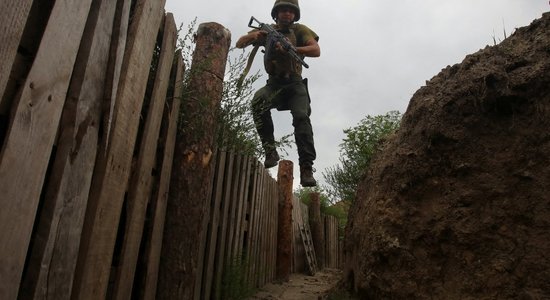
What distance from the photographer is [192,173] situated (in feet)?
8.15

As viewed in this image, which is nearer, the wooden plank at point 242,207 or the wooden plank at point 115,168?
the wooden plank at point 115,168

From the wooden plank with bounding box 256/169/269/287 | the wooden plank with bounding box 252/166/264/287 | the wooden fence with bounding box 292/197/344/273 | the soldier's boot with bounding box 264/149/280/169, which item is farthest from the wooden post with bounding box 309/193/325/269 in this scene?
the soldier's boot with bounding box 264/149/280/169

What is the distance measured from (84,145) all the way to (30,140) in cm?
30

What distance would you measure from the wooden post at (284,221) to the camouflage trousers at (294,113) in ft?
5.51

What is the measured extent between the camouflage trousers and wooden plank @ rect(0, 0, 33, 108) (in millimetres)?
3465

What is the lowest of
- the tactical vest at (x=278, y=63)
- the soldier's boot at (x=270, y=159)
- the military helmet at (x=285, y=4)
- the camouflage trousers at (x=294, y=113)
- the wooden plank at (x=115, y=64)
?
the wooden plank at (x=115, y=64)

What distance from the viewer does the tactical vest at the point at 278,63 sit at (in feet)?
15.7

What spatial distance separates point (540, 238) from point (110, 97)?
2.37m

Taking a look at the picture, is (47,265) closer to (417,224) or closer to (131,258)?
(131,258)

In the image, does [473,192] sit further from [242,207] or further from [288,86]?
[288,86]

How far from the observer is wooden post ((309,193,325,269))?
8.73 metres

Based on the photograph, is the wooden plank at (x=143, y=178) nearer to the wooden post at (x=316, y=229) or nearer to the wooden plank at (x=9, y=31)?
the wooden plank at (x=9, y=31)

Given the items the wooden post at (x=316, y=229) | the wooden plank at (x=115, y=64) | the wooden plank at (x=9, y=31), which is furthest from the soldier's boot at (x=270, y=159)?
the wooden post at (x=316, y=229)

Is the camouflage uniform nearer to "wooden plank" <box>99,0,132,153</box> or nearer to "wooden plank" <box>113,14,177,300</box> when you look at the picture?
"wooden plank" <box>113,14,177,300</box>
